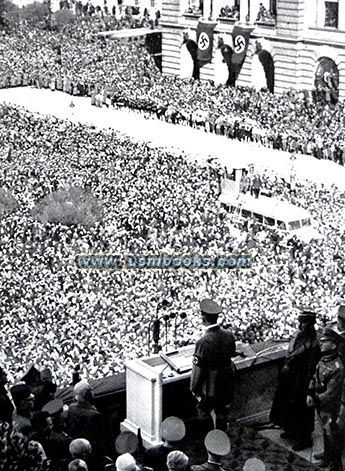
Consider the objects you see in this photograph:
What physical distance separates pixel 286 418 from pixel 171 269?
1255 cm

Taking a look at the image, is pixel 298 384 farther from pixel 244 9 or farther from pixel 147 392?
pixel 244 9

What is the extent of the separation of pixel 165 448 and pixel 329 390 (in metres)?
2.40

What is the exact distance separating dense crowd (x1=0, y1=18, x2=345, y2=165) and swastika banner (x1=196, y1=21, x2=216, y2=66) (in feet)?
4.97

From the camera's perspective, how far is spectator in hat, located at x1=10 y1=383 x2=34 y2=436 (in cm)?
1076

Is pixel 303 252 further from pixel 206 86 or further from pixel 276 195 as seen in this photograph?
pixel 206 86

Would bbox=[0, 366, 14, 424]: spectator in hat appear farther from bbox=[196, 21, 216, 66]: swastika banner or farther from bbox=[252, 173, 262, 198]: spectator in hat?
bbox=[196, 21, 216, 66]: swastika banner

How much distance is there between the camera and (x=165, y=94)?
2048 inches

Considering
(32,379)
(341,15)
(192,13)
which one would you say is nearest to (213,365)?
(32,379)

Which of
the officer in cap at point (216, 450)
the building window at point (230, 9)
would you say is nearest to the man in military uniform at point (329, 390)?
the officer in cap at point (216, 450)

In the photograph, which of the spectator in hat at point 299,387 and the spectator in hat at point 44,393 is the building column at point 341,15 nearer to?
the spectator in hat at point 299,387

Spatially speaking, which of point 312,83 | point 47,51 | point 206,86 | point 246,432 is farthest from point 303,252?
point 47,51

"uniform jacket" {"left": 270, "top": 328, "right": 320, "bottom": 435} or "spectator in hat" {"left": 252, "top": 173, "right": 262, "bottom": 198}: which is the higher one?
"uniform jacket" {"left": 270, "top": 328, "right": 320, "bottom": 435}

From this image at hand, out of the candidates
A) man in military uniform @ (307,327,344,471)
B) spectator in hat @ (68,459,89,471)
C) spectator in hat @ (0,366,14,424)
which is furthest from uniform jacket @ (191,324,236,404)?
spectator in hat @ (68,459,89,471)

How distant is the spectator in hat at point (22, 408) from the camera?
10.8 meters
